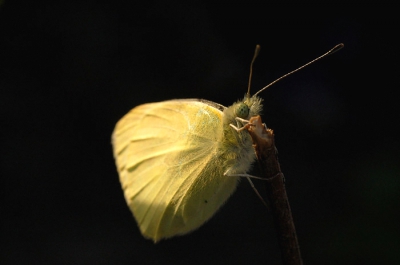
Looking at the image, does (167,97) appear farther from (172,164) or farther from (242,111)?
(242,111)

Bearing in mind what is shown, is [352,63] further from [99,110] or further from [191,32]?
[99,110]

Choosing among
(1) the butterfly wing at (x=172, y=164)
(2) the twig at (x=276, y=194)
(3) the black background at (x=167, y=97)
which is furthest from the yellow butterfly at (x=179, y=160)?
(3) the black background at (x=167, y=97)

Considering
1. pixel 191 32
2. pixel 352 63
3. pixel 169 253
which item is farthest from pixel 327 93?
pixel 169 253

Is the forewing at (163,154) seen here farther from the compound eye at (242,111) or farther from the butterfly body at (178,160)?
the compound eye at (242,111)

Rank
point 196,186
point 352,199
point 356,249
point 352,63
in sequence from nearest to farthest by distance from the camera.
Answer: point 196,186 < point 356,249 < point 352,199 < point 352,63

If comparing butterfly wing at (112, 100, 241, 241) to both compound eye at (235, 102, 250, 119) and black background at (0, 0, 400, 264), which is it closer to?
compound eye at (235, 102, 250, 119)

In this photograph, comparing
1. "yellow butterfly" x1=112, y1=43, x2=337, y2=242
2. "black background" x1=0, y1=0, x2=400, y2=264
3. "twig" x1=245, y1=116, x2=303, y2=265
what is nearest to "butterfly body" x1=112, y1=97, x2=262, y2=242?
"yellow butterfly" x1=112, y1=43, x2=337, y2=242

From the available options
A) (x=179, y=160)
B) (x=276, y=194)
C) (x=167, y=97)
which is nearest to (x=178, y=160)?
(x=179, y=160)
